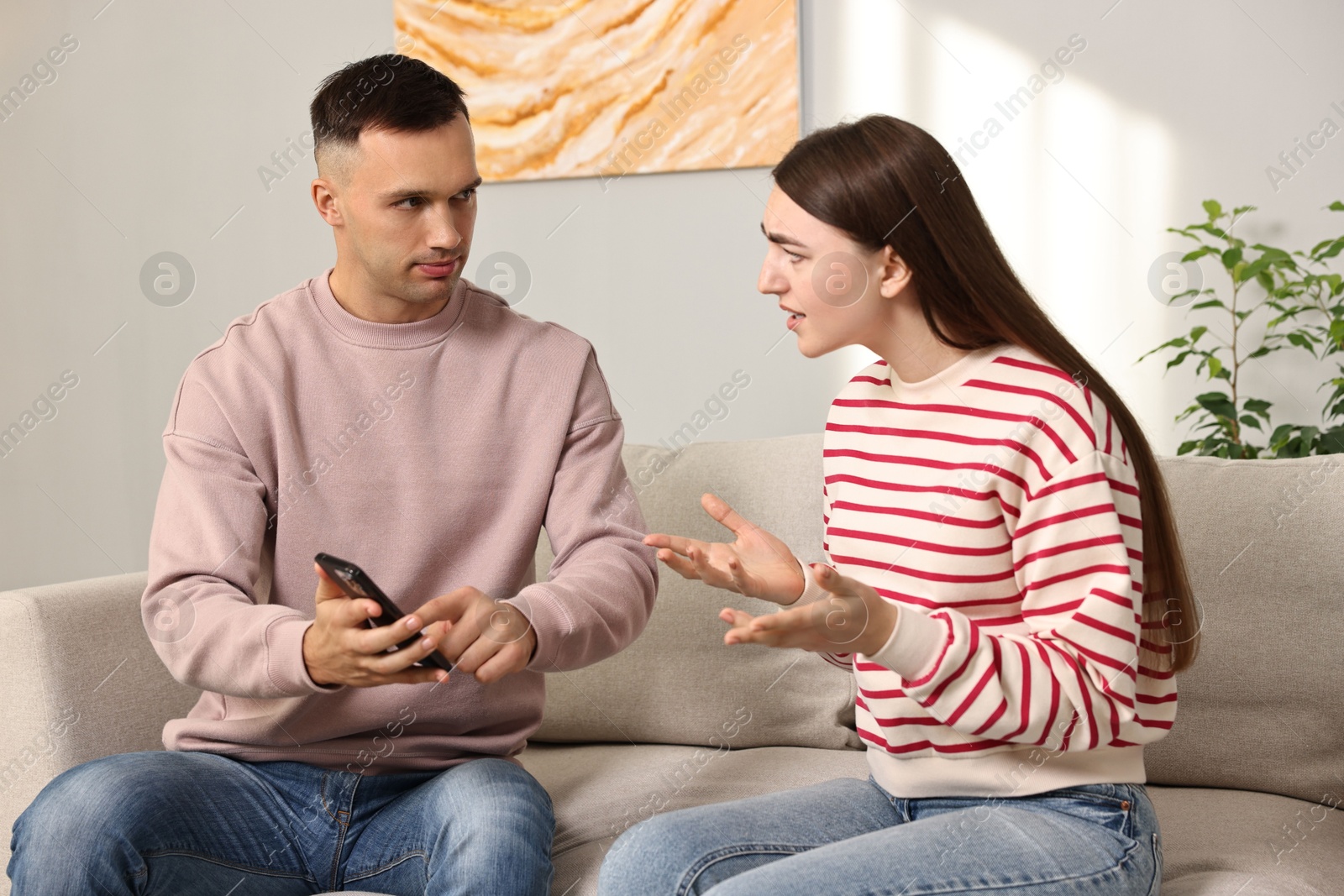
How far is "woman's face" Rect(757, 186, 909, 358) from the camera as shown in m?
1.19

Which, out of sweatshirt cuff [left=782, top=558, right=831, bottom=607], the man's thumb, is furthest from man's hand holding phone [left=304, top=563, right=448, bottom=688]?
sweatshirt cuff [left=782, top=558, right=831, bottom=607]

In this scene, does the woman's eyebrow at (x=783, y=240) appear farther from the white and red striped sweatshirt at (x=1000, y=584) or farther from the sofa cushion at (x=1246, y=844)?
the sofa cushion at (x=1246, y=844)

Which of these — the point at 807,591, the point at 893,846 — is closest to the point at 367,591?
the point at 807,591

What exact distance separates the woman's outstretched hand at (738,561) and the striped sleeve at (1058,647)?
0.38 feet

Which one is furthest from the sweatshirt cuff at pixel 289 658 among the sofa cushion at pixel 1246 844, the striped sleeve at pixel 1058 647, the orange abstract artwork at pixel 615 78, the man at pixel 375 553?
the orange abstract artwork at pixel 615 78

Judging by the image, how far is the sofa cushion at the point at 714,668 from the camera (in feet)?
5.67

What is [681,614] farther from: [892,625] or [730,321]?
[730,321]

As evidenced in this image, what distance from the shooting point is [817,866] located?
0.99 meters

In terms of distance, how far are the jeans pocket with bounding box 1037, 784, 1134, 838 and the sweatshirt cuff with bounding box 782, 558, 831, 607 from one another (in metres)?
0.28

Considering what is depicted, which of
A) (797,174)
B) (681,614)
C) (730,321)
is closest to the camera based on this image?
(797,174)

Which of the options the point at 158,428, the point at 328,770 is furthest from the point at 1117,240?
the point at 158,428

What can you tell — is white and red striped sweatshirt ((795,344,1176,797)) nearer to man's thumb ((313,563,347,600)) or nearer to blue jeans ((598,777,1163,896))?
blue jeans ((598,777,1163,896))

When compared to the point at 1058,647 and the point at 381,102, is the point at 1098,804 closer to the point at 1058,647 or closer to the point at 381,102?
the point at 1058,647

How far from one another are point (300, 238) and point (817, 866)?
2403mm
